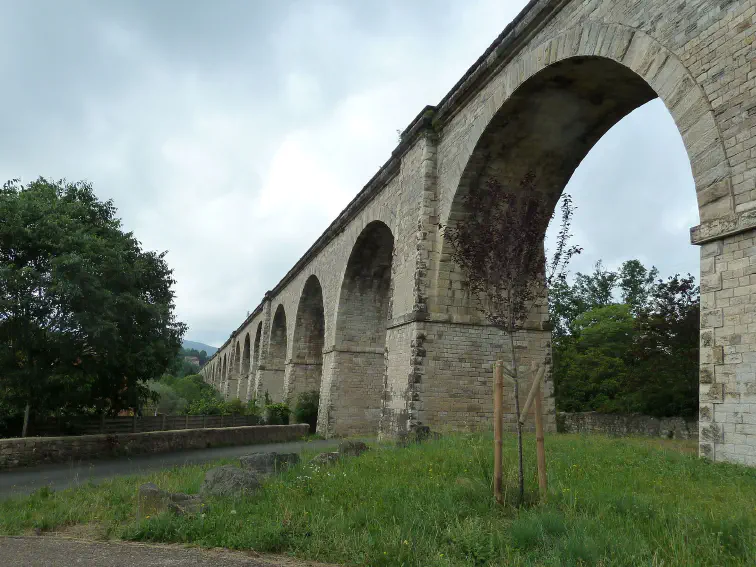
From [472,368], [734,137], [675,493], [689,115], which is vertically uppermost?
[689,115]

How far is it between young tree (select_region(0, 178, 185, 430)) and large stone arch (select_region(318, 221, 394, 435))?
634 cm

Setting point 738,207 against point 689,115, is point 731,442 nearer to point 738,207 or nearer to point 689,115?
point 738,207

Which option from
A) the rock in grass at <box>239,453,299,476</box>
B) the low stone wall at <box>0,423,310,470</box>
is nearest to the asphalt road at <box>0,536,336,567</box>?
the rock in grass at <box>239,453,299,476</box>

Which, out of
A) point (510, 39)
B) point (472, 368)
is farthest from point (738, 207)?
point (472, 368)

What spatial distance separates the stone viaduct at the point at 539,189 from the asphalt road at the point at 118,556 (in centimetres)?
470

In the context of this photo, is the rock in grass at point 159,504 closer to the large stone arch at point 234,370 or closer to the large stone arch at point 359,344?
the large stone arch at point 359,344

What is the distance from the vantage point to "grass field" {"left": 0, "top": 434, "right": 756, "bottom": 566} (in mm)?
3494

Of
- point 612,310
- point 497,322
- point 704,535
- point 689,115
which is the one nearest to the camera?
point 704,535

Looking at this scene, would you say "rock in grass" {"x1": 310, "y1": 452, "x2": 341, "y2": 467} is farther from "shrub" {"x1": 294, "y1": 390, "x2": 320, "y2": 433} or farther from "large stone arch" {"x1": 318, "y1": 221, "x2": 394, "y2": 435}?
"shrub" {"x1": 294, "y1": 390, "x2": 320, "y2": 433}

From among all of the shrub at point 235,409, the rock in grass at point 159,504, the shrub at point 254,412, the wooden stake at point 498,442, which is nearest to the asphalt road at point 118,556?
the rock in grass at point 159,504

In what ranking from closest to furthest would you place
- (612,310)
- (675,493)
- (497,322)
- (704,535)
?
1. (704,535)
2. (675,493)
3. (497,322)
4. (612,310)

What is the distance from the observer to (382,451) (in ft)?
27.7

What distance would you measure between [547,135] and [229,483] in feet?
27.4

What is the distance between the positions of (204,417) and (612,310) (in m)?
20.1
